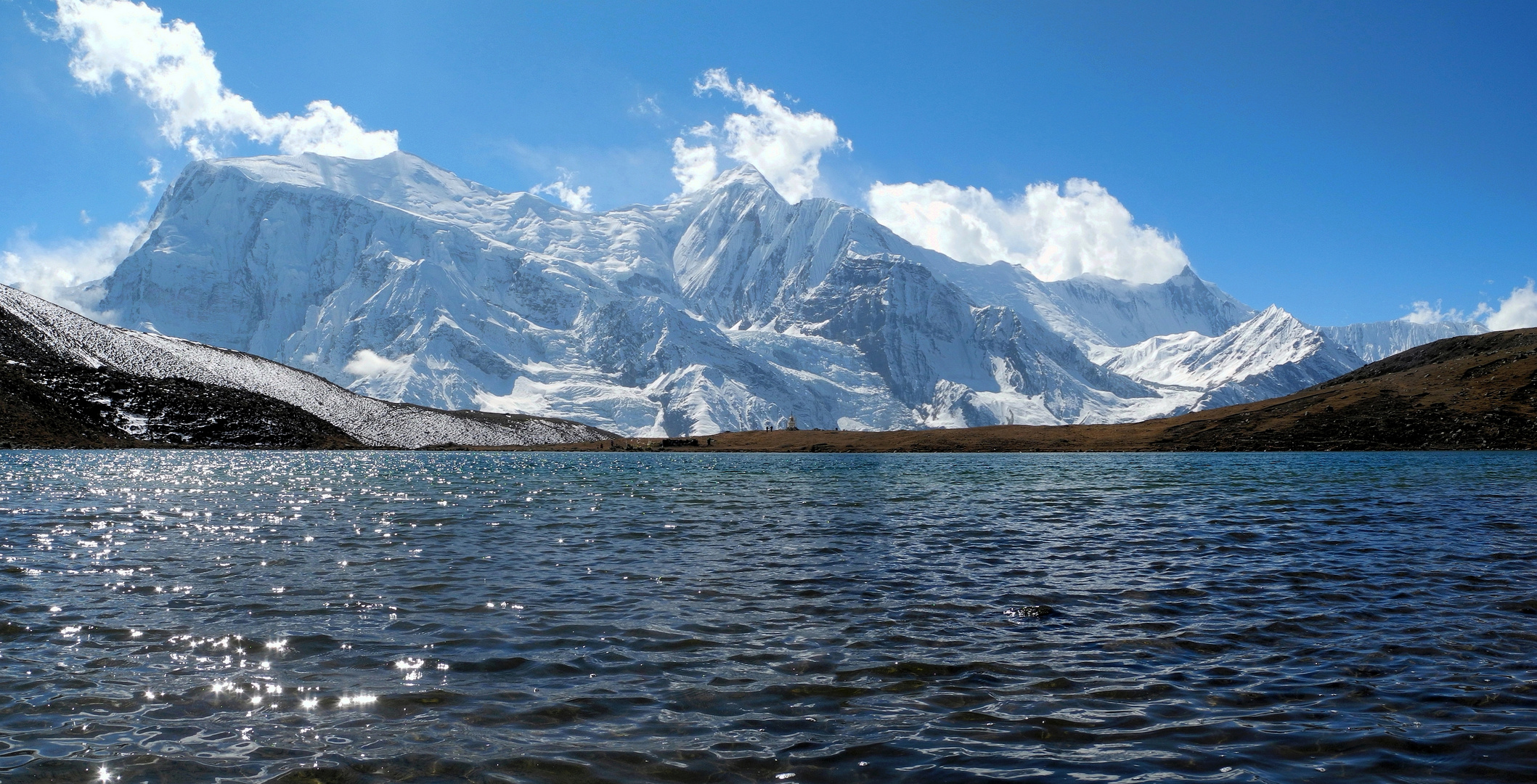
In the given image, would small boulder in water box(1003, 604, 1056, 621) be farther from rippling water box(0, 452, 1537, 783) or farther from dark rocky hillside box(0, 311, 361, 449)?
dark rocky hillside box(0, 311, 361, 449)

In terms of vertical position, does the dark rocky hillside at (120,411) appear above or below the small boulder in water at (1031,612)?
above

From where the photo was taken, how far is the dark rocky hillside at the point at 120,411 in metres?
135

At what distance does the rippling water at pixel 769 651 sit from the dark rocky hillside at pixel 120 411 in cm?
13253

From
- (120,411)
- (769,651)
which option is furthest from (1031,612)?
(120,411)

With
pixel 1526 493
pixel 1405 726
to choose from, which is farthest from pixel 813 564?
pixel 1526 493

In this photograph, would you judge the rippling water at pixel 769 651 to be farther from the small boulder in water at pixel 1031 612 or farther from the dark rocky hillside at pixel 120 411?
the dark rocky hillside at pixel 120 411

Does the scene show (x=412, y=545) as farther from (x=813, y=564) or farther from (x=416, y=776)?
(x=416, y=776)

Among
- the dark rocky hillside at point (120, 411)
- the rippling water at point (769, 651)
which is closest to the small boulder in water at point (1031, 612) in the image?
the rippling water at point (769, 651)

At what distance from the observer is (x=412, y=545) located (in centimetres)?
2672

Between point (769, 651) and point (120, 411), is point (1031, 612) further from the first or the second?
point (120, 411)

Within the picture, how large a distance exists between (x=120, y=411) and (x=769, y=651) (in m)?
180

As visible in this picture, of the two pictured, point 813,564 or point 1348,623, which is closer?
point 1348,623

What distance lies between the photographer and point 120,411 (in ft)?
502

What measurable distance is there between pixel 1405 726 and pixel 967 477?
5698cm
